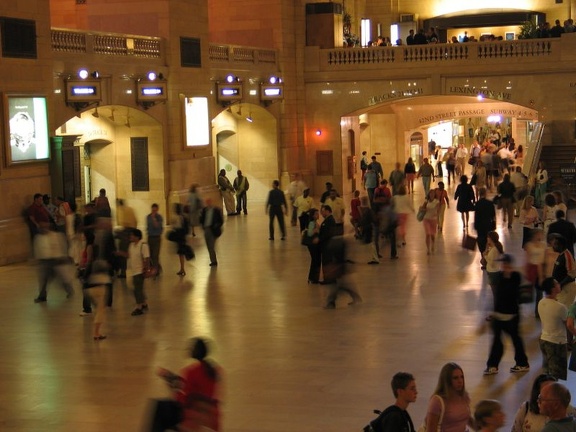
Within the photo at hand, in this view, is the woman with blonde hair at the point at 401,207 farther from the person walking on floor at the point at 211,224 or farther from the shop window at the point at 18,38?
the shop window at the point at 18,38

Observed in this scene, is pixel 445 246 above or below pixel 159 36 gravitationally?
below

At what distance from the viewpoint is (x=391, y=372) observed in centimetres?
1124

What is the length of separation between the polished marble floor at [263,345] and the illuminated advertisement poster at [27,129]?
2584 mm

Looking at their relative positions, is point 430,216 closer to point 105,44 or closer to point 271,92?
point 105,44

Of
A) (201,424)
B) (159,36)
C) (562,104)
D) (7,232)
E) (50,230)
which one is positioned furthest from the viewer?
(562,104)

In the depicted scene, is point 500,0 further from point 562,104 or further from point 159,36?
point 159,36

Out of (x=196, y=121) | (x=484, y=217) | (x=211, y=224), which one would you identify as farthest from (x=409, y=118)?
(x=484, y=217)

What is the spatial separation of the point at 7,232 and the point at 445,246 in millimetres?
8956

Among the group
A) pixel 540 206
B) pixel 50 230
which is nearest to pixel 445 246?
pixel 540 206

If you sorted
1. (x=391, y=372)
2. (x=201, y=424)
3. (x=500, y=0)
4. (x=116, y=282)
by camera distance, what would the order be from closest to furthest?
(x=201, y=424) → (x=391, y=372) → (x=116, y=282) → (x=500, y=0)

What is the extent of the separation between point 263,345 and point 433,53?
2191cm

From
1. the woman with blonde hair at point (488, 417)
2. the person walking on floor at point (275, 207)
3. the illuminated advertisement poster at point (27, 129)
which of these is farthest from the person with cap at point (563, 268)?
the illuminated advertisement poster at point (27, 129)

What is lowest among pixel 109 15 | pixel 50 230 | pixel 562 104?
pixel 50 230

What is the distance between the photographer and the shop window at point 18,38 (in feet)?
65.6
